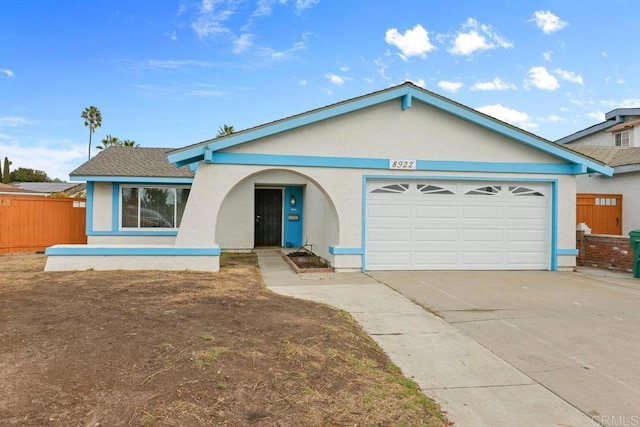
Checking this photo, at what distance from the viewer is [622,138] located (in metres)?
21.2

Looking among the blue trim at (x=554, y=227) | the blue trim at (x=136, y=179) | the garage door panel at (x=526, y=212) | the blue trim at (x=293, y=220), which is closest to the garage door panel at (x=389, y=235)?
the garage door panel at (x=526, y=212)

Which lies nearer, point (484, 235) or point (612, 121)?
point (484, 235)

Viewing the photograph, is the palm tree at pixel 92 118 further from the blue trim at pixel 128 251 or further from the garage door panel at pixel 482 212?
the garage door panel at pixel 482 212

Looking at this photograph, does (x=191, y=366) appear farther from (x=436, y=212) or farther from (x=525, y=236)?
(x=525, y=236)

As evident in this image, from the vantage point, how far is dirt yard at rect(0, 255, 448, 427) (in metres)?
3.16

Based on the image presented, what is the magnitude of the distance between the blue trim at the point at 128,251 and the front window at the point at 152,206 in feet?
14.8

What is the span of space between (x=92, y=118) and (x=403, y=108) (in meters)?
62.3

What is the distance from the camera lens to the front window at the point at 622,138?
68.2 feet

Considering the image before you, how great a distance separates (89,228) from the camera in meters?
13.9

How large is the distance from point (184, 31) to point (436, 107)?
10.8 m

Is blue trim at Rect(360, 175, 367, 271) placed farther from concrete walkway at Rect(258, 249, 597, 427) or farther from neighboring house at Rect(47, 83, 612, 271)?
concrete walkway at Rect(258, 249, 597, 427)

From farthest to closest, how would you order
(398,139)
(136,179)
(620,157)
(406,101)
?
1. (620,157)
2. (136,179)
3. (398,139)
4. (406,101)

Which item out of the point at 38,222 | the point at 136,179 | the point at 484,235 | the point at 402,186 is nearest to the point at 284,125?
the point at 402,186

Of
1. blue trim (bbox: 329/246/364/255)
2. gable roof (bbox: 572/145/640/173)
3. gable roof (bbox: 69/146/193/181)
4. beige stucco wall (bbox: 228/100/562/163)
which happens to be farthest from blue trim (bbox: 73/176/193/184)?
gable roof (bbox: 572/145/640/173)
